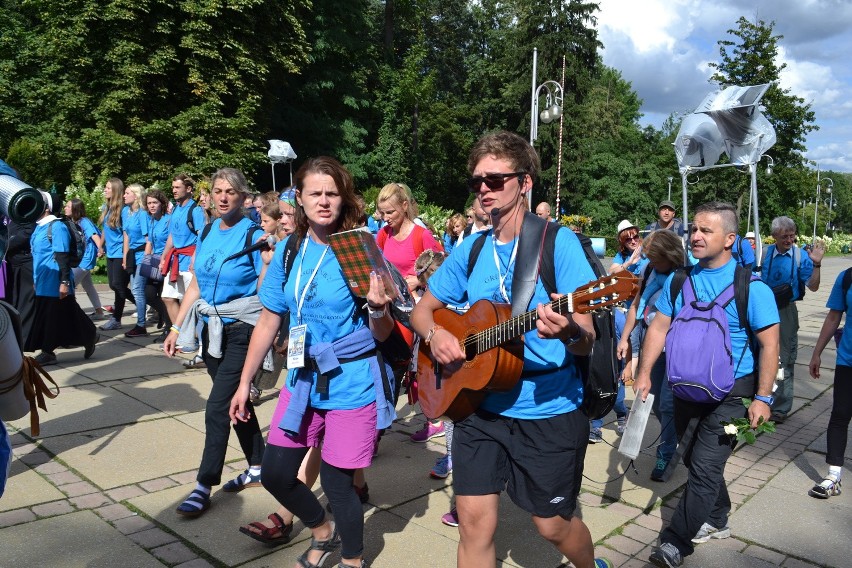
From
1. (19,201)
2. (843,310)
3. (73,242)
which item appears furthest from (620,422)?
(73,242)

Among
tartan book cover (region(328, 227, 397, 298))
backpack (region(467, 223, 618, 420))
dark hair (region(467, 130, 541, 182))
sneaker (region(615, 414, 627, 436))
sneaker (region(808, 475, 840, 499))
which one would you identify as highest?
dark hair (region(467, 130, 541, 182))

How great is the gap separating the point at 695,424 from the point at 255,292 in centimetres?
266

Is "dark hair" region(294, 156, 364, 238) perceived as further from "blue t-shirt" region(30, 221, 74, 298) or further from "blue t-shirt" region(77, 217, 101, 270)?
"blue t-shirt" region(77, 217, 101, 270)

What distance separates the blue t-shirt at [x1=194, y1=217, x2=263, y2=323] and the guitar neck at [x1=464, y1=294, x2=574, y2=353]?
2.04 m

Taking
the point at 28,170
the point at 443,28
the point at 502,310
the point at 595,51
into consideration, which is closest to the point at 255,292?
the point at 502,310

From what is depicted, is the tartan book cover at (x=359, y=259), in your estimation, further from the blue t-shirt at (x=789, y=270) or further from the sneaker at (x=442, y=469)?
the blue t-shirt at (x=789, y=270)

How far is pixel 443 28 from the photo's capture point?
5300cm

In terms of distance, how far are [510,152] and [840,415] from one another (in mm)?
3496

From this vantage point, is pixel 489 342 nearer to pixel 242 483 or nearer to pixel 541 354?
pixel 541 354

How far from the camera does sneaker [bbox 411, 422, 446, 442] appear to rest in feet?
18.2

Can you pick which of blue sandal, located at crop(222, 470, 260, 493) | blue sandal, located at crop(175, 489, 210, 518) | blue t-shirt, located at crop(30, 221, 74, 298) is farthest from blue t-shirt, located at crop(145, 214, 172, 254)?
blue sandal, located at crop(175, 489, 210, 518)

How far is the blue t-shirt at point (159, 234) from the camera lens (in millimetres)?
9086

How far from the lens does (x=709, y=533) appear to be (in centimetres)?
400

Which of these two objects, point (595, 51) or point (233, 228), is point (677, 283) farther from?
point (595, 51)
